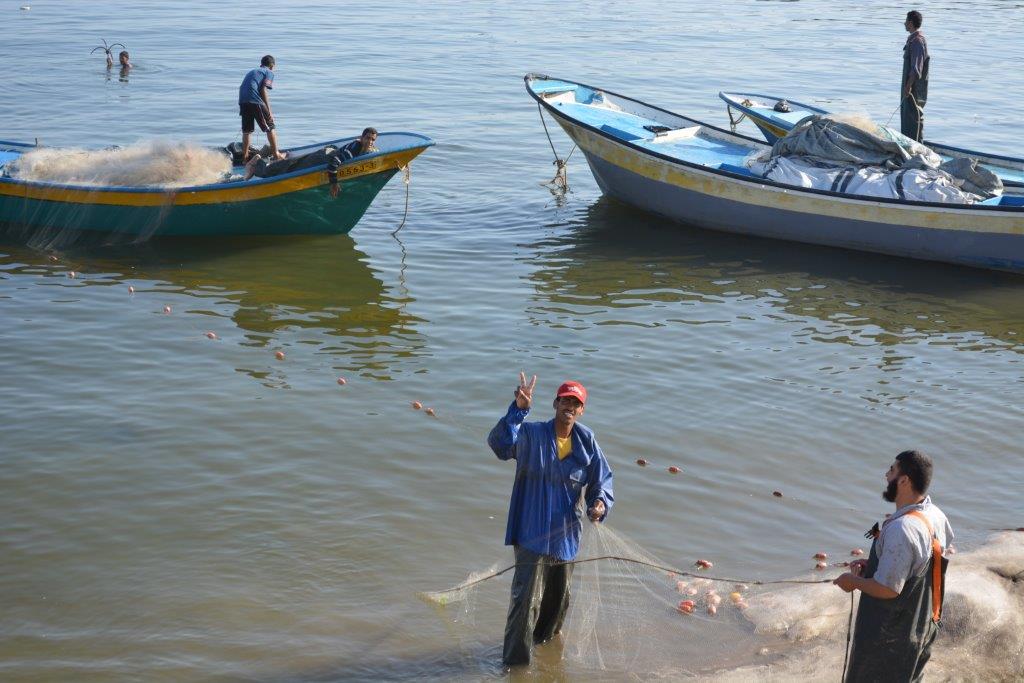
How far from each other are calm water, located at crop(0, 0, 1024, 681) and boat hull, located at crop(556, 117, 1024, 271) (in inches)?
10.8

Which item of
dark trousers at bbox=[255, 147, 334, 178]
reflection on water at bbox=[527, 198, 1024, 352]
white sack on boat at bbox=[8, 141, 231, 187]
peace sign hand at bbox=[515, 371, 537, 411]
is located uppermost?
peace sign hand at bbox=[515, 371, 537, 411]

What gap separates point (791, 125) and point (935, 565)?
490 inches

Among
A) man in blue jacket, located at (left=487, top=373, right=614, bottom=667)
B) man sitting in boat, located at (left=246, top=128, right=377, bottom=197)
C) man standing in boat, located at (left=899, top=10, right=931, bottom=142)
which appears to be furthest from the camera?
man standing in boat, located at (left=899, top=10, right=931, bottom=142)

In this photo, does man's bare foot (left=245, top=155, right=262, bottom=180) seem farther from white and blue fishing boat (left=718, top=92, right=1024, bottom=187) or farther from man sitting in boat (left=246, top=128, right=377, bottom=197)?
white and blue fishing boat (left=718, top=92, right=1024, bottom=187)

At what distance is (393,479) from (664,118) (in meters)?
9.54

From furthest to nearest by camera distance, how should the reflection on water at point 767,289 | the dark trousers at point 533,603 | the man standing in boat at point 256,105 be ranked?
1. the man standing in boat at point 256,105
2. the reflection on water at point 767,289
3. the dark trousers at point 533,603

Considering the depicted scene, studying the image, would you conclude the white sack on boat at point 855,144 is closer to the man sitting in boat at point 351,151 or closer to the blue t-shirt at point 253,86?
the man sitting in boat at point 351,151

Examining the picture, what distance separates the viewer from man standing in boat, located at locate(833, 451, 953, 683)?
4.66m

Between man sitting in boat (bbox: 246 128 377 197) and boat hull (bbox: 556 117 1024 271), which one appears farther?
man sitting in boat (bbox: 246 128 377 197)

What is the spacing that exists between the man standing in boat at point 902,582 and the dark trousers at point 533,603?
1568mm

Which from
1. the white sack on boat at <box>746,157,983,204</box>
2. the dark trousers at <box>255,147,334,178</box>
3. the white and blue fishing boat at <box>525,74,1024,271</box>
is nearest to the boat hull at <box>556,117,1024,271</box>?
the white and blue fishing boat at <box>525,74,1024,271</box>

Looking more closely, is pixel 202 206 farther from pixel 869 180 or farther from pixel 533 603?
pixel 533 603

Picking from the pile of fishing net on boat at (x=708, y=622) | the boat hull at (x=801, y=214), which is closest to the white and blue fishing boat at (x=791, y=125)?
the boat hull at (x=801, y=214)

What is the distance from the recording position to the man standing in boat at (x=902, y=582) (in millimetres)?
4664
